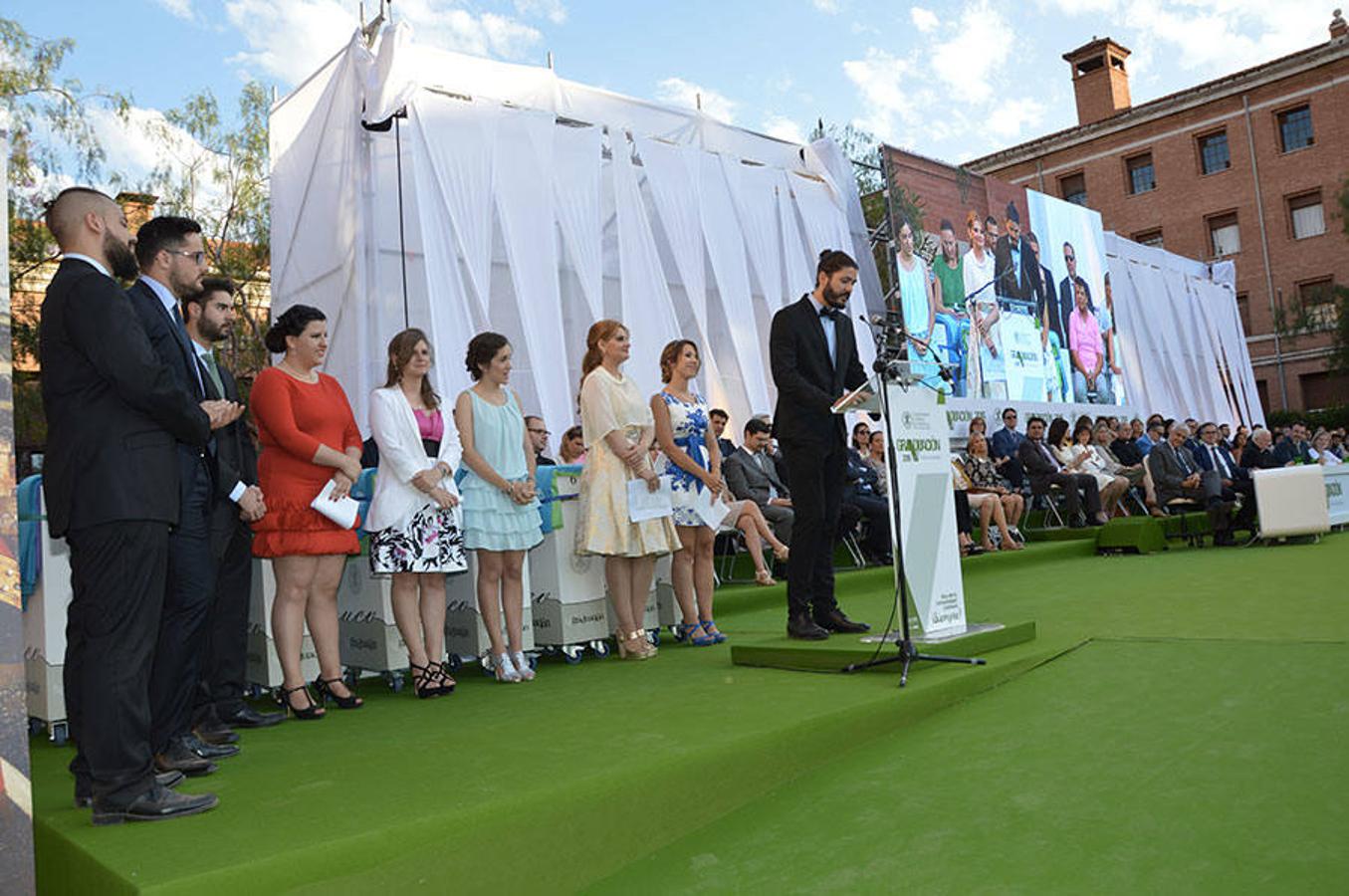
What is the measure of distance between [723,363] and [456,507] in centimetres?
689

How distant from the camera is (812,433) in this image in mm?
4027

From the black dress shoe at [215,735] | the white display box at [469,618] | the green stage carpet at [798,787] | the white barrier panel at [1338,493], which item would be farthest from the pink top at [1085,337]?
the black dress shoe at [215,735]

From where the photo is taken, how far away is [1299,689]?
290 centimetres

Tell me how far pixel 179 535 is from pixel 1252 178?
92.8 feet

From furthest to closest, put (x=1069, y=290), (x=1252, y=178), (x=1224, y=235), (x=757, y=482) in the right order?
(x=1224, y=235) < (x=1252, y=178) < (x=1069, y=290) < (x=757, y=482)

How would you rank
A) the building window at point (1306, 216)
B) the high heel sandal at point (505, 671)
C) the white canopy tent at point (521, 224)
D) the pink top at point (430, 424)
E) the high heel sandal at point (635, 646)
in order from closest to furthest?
the pink top at point (430, 424) < the high heel sandal at point (505, 671) < the high heel sandal at point (635, 646) < the white canopy tent at point (521, 224) < the building window at point (1306, 216)

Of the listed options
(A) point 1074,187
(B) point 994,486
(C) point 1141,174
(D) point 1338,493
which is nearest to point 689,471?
(B) point 994,486

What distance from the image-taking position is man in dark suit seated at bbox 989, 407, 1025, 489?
9729 mm

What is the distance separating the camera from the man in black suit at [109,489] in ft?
6.67

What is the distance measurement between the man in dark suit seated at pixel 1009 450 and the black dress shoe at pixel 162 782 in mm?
8363

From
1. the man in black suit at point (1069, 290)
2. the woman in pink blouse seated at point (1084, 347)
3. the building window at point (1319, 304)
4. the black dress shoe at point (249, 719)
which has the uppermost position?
the building window at point (1319, 304)

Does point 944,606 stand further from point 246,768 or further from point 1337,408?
point 1337,408

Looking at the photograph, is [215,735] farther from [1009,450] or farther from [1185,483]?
[1185,483]

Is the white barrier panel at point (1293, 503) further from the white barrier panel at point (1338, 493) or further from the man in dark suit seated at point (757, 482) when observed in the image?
the man in dark suit seated at point (757, 482)
